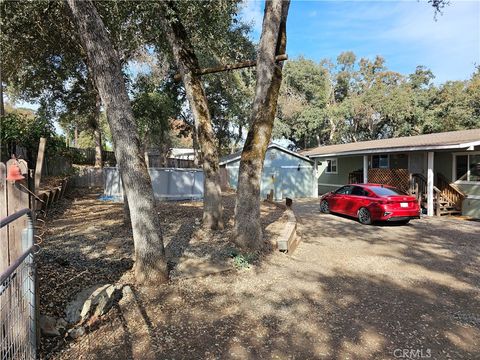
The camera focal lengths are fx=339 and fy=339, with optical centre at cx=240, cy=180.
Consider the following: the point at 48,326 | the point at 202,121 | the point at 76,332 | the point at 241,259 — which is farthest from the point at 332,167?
the point at 48,326

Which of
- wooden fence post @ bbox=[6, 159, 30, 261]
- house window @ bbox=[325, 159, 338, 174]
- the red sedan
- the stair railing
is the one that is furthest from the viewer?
house window @ bbox=[325, 159, 338, 174]

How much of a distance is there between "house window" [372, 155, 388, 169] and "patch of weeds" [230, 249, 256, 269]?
14638 millimetres

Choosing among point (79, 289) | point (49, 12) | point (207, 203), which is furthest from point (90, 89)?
point (79, 289)

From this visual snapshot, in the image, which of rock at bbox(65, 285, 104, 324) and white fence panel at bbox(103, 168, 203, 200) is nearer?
rock at bbox(65, 285, 104, 324)

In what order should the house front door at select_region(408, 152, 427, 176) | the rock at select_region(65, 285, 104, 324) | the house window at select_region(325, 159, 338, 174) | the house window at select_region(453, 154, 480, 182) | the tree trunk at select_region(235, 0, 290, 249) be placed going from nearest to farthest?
1. the rock at select_region(65, 285, 104, 324)
2. the tree trunk at select_region(235, 0, 290, 249)
3. the house window at select_region(453, 154, 480, 182)
4. the house front door at select_region(408, 152, 427, 176)
5. the house window at select_region(325, 159, 338, 174)

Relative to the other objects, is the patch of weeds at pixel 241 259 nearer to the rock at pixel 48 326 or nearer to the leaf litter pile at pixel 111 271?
the leaf litter pile at pixel 111 271

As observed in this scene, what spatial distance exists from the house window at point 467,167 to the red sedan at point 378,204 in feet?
13.8

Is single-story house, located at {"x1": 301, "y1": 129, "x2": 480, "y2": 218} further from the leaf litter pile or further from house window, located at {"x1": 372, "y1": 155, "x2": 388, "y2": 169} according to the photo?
the leaf litter pile

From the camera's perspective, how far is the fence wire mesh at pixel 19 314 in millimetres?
2801

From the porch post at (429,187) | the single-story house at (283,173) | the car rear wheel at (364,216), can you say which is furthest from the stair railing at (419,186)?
the single-story house at (283,173)

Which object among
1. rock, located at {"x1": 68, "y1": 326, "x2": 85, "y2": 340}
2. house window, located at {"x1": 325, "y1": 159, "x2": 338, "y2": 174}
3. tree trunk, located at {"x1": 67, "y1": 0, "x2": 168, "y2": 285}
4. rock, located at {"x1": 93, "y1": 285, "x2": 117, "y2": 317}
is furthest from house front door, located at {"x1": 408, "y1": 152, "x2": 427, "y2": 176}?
rock, located at {"x1": 68, "y1": 326, "x2": 85, "y2": 340}

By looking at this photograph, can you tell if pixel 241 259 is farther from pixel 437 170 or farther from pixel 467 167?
pixel 437 170

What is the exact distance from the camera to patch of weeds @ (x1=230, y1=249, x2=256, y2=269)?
588cm

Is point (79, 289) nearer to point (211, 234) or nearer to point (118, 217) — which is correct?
point (211, 234)
